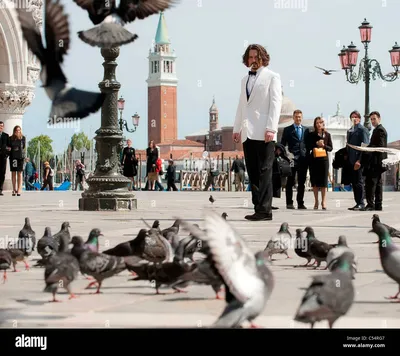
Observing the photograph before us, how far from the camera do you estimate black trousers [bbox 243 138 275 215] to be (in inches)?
419

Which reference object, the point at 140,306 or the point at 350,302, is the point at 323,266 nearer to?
the point at 140,306

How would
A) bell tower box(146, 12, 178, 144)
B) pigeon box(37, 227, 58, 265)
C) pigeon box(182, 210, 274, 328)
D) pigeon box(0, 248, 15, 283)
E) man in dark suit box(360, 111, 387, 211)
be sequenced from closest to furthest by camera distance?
pigeon box(182, 210, 274, 328) < pigeon box(0, 248, 15, 283) < pigeon box(37, 227, 58, 265) < man in dark suit box(360, 111, 387, 211) < bell tower box(146, 12, 178, 144)

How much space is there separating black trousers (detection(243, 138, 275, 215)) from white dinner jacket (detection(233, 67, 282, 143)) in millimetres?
132

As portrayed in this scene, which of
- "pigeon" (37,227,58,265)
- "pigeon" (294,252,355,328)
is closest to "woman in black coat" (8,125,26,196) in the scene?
"pigeon" (37,227,58,265)

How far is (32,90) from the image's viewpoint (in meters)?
24.7

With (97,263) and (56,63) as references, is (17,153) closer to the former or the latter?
(97,263)

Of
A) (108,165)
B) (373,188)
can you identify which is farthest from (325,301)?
(373,188)

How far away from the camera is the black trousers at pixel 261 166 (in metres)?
10.6

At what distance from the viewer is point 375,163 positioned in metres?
14.5

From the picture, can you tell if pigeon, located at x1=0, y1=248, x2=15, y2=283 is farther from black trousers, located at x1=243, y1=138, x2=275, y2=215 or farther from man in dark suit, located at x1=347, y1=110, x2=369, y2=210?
man in dark suit, located at x1=347, y1=110, x2=369, y2=210

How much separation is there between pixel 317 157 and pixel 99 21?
448 inches

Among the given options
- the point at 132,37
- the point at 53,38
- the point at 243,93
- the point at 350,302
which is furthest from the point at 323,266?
the point at 243,93

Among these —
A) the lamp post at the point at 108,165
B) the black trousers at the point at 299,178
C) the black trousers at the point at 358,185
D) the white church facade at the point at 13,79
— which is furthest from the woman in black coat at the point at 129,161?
the lamp post at the point at 108,165

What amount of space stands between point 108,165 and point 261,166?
153 inches
